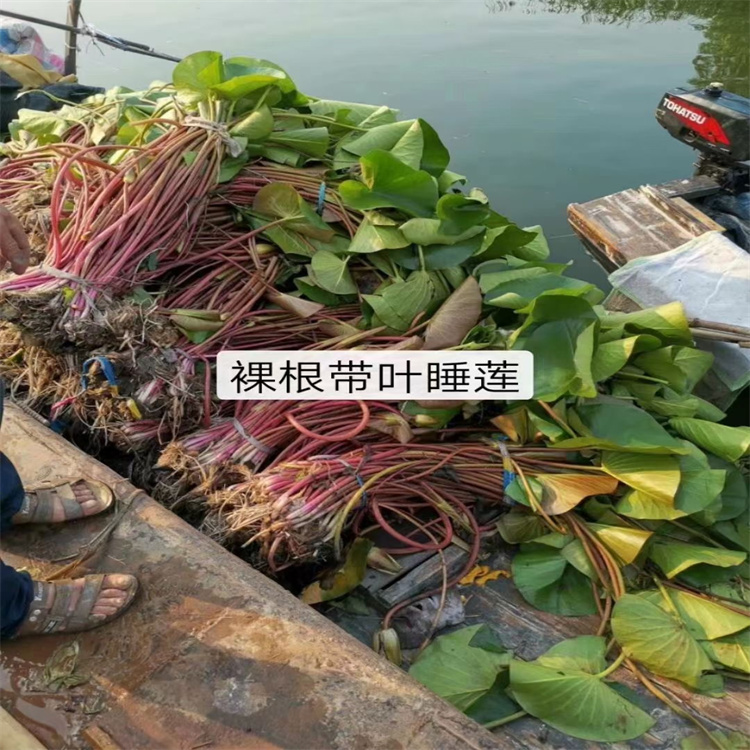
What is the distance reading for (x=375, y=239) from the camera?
213 cm

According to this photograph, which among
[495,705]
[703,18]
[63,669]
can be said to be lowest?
[495,705]

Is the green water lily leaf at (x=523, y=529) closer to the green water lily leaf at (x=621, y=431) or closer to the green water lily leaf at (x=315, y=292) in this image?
the green water lily leaf at (x=621, y=431)

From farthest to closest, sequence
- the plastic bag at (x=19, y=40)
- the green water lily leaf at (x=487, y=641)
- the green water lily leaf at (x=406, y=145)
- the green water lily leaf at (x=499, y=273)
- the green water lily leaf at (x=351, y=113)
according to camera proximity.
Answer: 1. the plastic bag at (x=19, y=40)
2. the green water lily leaf at (x=351, y=113)
3. the green water lily leaf at (x=406, y=145)
4. the green water lily leaf at (x=499, y=273)
5. the green water lily leaf at (x=487, y=641)

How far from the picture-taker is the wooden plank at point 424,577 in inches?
71.4

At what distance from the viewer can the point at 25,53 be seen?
440cm

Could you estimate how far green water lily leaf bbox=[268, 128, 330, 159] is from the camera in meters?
2.41

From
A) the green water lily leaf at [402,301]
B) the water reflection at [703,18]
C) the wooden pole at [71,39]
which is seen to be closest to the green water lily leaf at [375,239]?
the green water lily leaf at [402,301]

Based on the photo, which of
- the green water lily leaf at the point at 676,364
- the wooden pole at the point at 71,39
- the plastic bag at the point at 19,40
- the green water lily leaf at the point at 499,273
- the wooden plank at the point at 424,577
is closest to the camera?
the wooden plank at the point at 424,577

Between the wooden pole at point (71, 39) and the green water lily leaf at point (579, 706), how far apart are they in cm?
490

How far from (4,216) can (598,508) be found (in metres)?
1.71

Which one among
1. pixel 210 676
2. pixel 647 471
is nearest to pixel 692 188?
pixel 647 471

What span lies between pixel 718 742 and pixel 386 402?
1.16 meters

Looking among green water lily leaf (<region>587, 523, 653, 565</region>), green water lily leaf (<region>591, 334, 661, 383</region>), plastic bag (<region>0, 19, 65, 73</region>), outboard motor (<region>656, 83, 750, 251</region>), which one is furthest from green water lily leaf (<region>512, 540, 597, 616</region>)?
plastic bag (<region>0, 19, 65, 73</region>)

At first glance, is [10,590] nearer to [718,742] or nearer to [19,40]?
[718,742]
